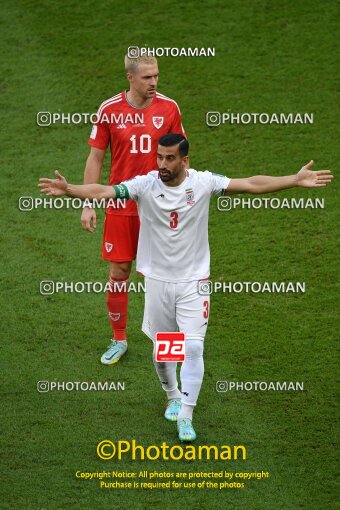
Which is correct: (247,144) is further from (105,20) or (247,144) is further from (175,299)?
(175,299)

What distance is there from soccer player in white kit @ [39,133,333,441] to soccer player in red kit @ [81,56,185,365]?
0.79m

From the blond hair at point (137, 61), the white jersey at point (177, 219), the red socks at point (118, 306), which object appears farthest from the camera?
the red socks at point (118, 306)

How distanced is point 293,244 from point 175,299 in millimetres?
3127

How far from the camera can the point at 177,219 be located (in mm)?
8406

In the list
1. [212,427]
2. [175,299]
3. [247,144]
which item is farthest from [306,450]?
[247,144]

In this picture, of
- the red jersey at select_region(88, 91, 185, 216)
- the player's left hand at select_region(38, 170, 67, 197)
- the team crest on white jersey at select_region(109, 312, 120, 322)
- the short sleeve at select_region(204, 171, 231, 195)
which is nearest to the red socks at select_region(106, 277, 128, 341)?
the team crest on white jersey at select_region(109, 312, 120, 322)

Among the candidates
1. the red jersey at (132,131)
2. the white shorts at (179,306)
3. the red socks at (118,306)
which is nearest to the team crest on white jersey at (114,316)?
the red socks at (118,306)

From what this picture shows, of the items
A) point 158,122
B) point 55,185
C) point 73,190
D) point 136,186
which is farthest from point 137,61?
point 55,185

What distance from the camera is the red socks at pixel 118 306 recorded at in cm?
973

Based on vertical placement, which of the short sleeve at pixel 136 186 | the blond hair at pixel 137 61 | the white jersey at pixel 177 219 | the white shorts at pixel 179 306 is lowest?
the white shorts at pixel 179 306

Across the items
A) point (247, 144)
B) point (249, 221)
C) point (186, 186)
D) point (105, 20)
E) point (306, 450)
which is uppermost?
point (105, 20)

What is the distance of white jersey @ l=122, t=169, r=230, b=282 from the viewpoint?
8398 mm

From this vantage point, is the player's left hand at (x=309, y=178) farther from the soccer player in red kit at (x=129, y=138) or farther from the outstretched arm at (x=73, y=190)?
the soccer player in red kit at (x=129, y=138)

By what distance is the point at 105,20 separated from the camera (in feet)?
48.0
